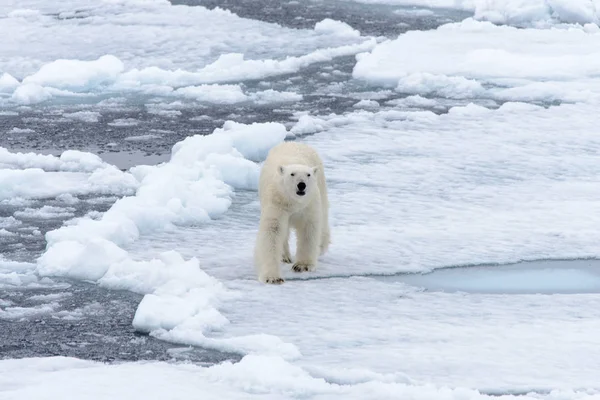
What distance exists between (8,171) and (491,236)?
3.15 m

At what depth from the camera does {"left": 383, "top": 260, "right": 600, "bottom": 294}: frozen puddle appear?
4996 mm

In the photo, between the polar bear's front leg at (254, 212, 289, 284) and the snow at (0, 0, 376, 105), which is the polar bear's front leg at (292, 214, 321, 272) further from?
the snow at (0, 0, 376, 105)

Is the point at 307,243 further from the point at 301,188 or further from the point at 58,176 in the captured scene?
the point at 58,176

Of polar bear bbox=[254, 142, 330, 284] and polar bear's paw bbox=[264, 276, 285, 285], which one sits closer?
polar bear bbox=[254, 142, 330, 284]

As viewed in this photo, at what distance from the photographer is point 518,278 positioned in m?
5.18

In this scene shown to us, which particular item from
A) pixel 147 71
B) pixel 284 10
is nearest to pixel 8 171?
pixel 147 71

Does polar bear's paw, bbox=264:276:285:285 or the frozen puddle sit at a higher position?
polar bear's paw, bbox=264:276:285:285

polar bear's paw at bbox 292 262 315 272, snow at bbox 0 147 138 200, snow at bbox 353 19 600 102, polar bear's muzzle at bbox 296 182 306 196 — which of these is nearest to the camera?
polar bear's muzzle at bbox 296 182 306 196

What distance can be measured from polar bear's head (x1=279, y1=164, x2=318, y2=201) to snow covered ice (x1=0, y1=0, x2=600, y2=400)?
1.51 ft

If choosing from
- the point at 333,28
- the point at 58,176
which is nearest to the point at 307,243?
the point at 58,176

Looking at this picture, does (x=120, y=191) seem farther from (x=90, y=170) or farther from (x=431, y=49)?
(x=431, y=49)

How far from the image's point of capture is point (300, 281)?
16.5ft

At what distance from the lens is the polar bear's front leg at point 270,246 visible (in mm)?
4855

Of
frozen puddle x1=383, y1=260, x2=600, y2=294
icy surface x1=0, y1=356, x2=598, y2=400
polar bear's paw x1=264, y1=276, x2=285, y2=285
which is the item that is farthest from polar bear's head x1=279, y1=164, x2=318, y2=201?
icy surface x1=0, y1=356, x2=598, y2=400
